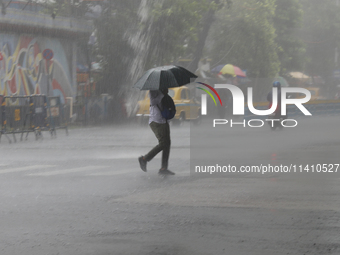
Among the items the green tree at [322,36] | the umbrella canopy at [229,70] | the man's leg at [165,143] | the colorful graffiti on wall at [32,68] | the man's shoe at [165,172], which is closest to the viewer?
the man's leg at [165,143]

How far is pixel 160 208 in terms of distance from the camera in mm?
7039

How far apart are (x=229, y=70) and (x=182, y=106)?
834cm

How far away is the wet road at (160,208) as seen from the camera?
5277mm

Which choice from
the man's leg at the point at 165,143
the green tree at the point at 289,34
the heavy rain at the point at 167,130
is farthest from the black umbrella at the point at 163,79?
the green tree at the point at 289,34

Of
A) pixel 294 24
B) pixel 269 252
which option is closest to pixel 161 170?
pixel 269 252

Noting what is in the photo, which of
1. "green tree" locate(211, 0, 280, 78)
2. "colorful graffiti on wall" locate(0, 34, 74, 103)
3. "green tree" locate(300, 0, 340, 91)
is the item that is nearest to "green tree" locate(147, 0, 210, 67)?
"colorful graffiti on wall" locate(0, 34, 74, 103)

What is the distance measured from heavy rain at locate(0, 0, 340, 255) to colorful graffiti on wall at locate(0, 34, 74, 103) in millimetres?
63

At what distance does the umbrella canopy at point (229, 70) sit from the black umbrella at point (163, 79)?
23215 millimetres

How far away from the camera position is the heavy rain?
5.91m

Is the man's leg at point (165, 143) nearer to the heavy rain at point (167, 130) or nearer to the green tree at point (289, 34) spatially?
the heavy rain at point (167, 130)

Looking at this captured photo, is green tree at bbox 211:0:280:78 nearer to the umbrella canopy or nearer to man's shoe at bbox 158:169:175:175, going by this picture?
the umbrella canopy

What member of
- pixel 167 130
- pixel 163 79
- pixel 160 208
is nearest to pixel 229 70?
pixel 167 130

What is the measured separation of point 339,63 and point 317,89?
8.79 feet

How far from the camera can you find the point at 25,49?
2561 cm
